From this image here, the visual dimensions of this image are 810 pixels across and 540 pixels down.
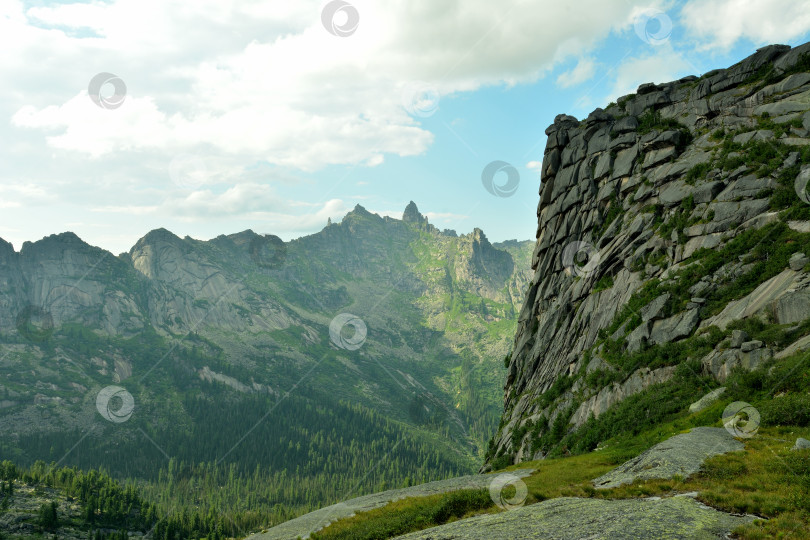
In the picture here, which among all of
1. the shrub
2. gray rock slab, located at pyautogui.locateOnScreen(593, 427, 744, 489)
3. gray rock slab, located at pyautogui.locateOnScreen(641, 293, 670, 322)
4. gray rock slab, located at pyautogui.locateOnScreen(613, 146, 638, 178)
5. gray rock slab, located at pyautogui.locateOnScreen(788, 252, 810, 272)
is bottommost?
gray rock slab, located at pyautogui.locateOnScreen(593, 427, 744, 489)

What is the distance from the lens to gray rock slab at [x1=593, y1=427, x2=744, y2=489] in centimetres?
2298

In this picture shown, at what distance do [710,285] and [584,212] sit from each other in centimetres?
3124

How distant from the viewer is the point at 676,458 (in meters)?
24.2

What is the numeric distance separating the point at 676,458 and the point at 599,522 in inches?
406

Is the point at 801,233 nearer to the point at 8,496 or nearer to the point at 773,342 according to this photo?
the point at 773,342

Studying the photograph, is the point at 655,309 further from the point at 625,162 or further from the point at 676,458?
the point at 625,162

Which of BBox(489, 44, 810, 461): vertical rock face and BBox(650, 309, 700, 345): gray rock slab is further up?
A: BBox(489, 44, 810, 461): vertical rock face

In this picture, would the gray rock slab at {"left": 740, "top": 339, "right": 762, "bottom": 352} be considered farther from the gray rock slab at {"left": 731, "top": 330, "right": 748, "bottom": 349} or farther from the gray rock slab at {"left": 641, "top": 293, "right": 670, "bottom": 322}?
the gray rock slab at {"left": 641, "top": 293, "right": 670, "bottom": 322}

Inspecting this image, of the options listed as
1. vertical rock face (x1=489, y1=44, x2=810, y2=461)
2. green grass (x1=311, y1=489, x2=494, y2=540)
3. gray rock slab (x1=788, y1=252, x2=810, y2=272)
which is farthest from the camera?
vertical rock face (x1=489, y1=44, x2=810, y2=461)

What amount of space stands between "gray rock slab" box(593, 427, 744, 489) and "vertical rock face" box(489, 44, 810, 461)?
59.0 feet

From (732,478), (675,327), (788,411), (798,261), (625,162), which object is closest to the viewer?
(732,478)

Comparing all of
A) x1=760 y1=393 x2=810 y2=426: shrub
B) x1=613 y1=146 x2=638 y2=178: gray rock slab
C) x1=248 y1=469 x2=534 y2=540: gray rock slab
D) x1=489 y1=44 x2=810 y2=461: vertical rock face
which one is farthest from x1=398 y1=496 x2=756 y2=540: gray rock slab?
x1=613 y1=146 x2=638 y2=178: gray rock slab

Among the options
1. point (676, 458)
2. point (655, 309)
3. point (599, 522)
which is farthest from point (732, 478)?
point (655, 309)

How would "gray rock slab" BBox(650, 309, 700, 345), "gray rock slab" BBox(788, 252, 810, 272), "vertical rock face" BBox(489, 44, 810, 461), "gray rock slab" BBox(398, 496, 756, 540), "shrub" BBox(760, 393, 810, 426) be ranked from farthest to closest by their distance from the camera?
"vertical rock face" BBox(489, 44, 810, 461), "gray rock slab" BBox(650, 309, 700, 345), "gray rock slab" BBox(788, 252, 810, 272), "shrub" BBox(760, 393, 810, 426), "gray rock slab" BBox(398, 496, 756, 540)
